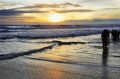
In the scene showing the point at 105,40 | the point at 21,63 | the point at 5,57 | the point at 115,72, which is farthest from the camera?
the point at 105,40

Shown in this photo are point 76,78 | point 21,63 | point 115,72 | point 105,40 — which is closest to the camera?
point 76,78

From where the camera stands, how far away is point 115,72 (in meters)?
11.8

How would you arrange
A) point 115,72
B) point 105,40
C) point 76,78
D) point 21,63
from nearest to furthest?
point 76,78, point 115,72, point 21,63, point 105,40

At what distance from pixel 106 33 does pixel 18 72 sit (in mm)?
11718

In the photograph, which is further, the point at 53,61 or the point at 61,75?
the point at 53,61

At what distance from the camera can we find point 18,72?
39.5ft

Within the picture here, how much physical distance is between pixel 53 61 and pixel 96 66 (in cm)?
272

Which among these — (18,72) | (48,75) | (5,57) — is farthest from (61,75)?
(5,57)

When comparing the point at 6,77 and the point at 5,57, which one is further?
the point at 5,57

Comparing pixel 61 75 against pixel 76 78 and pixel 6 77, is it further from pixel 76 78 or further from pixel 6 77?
pixel 6 77

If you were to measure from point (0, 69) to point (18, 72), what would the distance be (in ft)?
4.13

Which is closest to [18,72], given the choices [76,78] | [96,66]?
[76,78]

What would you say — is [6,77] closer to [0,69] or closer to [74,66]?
[0,69]

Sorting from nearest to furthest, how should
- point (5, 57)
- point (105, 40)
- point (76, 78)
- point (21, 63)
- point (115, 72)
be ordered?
1. point (76, 78)
2. point (115, 72)
3. point (21, 63)
4. point (5, 57)
5. point (105, 40)
